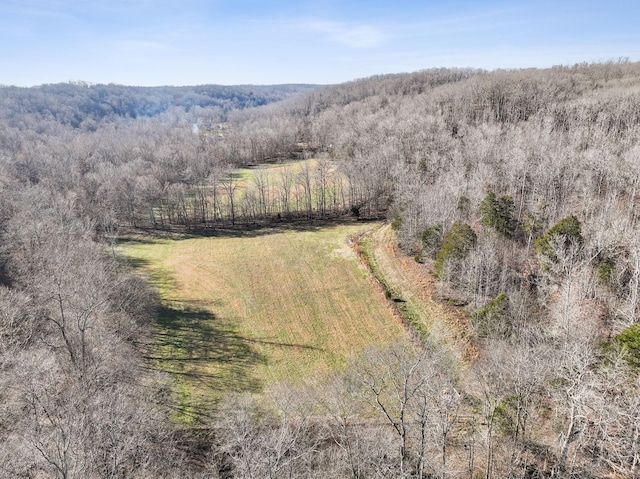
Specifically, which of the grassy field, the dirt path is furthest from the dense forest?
the grassy field

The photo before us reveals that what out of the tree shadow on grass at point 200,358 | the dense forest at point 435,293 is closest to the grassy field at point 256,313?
the tree shadow on grass at point 200,358

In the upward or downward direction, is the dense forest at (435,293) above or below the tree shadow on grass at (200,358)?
above

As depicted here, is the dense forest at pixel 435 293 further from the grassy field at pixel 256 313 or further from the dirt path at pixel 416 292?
the grassy field at pixel 256 313

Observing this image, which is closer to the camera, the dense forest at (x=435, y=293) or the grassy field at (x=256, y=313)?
the dense forest at (x=435, y=293)

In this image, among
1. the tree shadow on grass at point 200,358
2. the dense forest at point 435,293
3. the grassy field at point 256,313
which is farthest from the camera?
the grassy field at point 256,313

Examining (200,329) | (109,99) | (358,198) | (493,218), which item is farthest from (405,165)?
(109,99)

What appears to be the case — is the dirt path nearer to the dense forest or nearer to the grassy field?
the dense forest
